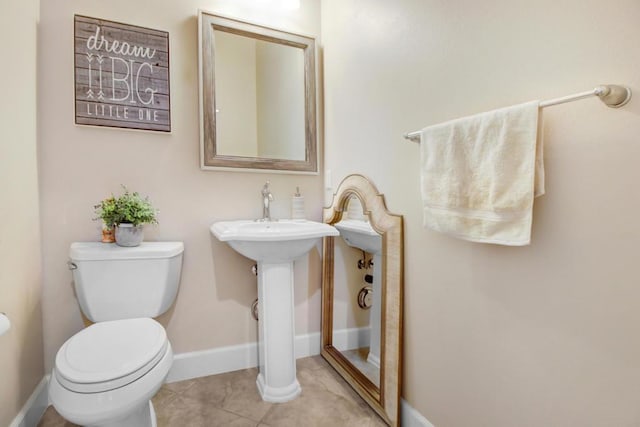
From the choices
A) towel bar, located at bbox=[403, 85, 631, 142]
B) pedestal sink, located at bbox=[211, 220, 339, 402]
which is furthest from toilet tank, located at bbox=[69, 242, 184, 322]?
towel bar, located at bbox=[403, 85, 631, 142]

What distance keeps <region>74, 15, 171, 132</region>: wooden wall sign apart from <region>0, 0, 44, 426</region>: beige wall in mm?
178

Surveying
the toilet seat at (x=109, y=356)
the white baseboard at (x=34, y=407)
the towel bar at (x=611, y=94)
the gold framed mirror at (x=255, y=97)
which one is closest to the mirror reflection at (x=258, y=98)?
the gold framed mirror at (x=255, y=97)

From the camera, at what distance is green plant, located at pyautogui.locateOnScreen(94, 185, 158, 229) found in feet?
4.81

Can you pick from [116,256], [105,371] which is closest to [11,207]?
[116,256]

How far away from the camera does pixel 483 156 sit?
90 cm

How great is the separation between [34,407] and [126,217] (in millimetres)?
879

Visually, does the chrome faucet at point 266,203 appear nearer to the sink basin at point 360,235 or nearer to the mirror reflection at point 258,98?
the mirror reflection at point 258,98

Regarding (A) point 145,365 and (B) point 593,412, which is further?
(A) point 145,365

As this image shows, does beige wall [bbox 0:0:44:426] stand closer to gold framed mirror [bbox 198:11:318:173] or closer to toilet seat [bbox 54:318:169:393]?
toilet seat [bbox 54:318:169:393]

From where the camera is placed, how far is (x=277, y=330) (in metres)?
1.59

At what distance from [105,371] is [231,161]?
114 centimetres

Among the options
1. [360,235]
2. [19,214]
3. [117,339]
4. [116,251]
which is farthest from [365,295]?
[19,214]

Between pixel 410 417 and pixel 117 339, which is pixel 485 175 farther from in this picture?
pixel 117 339

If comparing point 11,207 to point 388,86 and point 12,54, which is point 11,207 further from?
point 388,86
